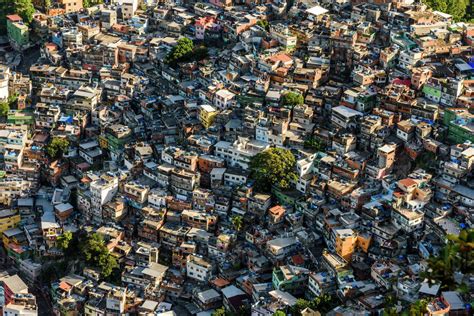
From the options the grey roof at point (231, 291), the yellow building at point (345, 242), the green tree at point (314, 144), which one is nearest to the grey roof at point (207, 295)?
the grey roof at point (231, 291)

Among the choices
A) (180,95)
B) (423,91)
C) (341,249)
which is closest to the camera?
(341,249)

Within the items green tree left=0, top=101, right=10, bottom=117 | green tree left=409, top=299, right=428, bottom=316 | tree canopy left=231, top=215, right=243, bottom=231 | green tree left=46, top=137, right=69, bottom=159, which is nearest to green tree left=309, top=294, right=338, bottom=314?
green tree left=409, top=299, right=428, bottom=316

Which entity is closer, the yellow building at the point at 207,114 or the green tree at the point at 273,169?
the green tree at the point at 273,169

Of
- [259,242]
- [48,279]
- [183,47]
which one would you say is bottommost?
[48,279]

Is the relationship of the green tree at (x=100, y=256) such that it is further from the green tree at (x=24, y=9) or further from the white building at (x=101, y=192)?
the green tree at (x=24, y=9)

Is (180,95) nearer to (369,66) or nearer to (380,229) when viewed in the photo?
(369,66)

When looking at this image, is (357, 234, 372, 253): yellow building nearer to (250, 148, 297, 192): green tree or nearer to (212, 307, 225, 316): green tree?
(250, 148, 297, 192): green tree

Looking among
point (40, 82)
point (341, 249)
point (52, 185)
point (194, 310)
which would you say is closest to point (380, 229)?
point (341, 249)
